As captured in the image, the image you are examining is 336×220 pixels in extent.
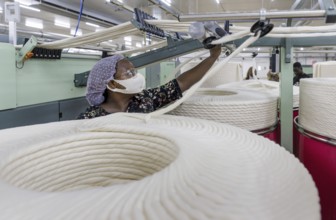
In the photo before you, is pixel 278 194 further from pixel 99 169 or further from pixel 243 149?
pixel 99 169

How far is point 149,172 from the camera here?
83 centimetres

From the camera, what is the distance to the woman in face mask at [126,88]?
1.40m

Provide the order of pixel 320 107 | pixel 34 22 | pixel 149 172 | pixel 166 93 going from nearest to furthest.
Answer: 1. pixel 149 172
2. pixel 320 107
3. pixel 166 93
4. pixel 34 22

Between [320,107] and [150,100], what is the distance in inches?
31.2

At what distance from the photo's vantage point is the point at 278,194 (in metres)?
0.44

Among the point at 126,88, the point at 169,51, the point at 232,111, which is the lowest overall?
the point at 232,111

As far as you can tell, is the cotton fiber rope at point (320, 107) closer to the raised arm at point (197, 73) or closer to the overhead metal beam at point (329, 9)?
the overhead metal beam at point (329, 9)

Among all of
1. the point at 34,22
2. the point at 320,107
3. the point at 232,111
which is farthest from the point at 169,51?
the point at 34,22

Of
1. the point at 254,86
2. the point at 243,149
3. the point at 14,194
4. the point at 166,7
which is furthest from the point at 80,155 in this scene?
the point at 166,7

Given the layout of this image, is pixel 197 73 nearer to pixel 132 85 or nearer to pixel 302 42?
pixel 132 85

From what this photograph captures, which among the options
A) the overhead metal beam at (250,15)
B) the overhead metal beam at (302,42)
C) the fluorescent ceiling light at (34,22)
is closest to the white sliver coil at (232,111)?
the overhead metal beam at (302,42)

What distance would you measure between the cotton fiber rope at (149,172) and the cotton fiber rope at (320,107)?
511 mm

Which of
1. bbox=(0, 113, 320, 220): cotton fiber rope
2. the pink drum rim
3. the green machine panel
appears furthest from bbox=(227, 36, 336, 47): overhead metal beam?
the green machine panel

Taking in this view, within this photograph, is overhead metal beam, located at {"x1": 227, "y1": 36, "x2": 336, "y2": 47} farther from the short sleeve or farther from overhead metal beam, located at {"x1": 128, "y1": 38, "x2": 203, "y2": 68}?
the short sleeve
